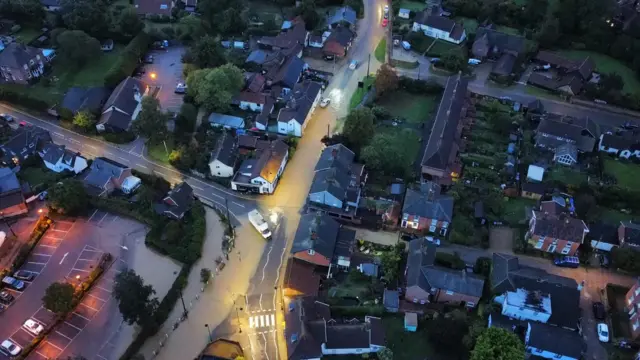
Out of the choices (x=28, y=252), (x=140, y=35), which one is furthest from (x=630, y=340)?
(x=140, y=35)

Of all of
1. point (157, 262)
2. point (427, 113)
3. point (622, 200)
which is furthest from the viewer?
point (427, 113)

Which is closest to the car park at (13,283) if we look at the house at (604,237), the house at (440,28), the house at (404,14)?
the house at (604,237)

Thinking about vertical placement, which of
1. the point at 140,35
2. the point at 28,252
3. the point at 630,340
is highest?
the point at 140,35

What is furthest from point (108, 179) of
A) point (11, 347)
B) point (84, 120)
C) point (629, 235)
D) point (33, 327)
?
point (629, 235)

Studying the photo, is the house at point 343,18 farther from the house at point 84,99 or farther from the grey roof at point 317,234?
the grey roof at point 317,234

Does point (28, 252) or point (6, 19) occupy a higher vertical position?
point (6, 19)

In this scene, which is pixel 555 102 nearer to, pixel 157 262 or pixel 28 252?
pixel 157 262
